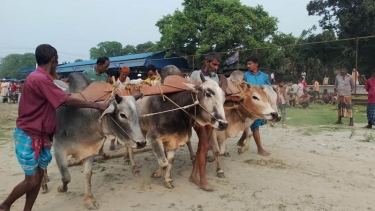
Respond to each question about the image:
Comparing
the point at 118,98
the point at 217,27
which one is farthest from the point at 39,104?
the point at 217,27

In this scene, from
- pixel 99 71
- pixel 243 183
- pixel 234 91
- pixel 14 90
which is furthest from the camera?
pixel 14 90

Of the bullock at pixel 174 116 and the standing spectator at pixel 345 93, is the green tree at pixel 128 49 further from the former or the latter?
the bullock at pixel 174 116

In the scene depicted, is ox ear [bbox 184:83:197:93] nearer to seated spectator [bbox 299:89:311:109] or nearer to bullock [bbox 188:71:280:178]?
bullock [bbox 188:71:280:178]

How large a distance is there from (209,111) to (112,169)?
7.88 feet

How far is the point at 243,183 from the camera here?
16.7 ft

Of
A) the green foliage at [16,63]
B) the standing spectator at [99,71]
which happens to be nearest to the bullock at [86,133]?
the standing spectator at [99,71]

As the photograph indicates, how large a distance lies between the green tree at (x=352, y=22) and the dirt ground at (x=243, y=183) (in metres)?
13.6

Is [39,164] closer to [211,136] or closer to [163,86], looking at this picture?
[163,86]

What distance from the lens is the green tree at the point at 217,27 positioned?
74.0 ft

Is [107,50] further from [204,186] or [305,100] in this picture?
[204,186]

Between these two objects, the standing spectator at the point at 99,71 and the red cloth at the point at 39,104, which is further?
the standing spectator at the point at 99,71

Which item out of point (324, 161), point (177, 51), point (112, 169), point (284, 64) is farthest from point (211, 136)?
point (177, 51)

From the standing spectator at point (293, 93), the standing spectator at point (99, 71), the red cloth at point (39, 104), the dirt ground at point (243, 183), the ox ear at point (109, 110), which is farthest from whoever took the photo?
the standing spectator at point (293, 93)

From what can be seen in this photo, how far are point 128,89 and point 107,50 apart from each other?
71.9 meters
